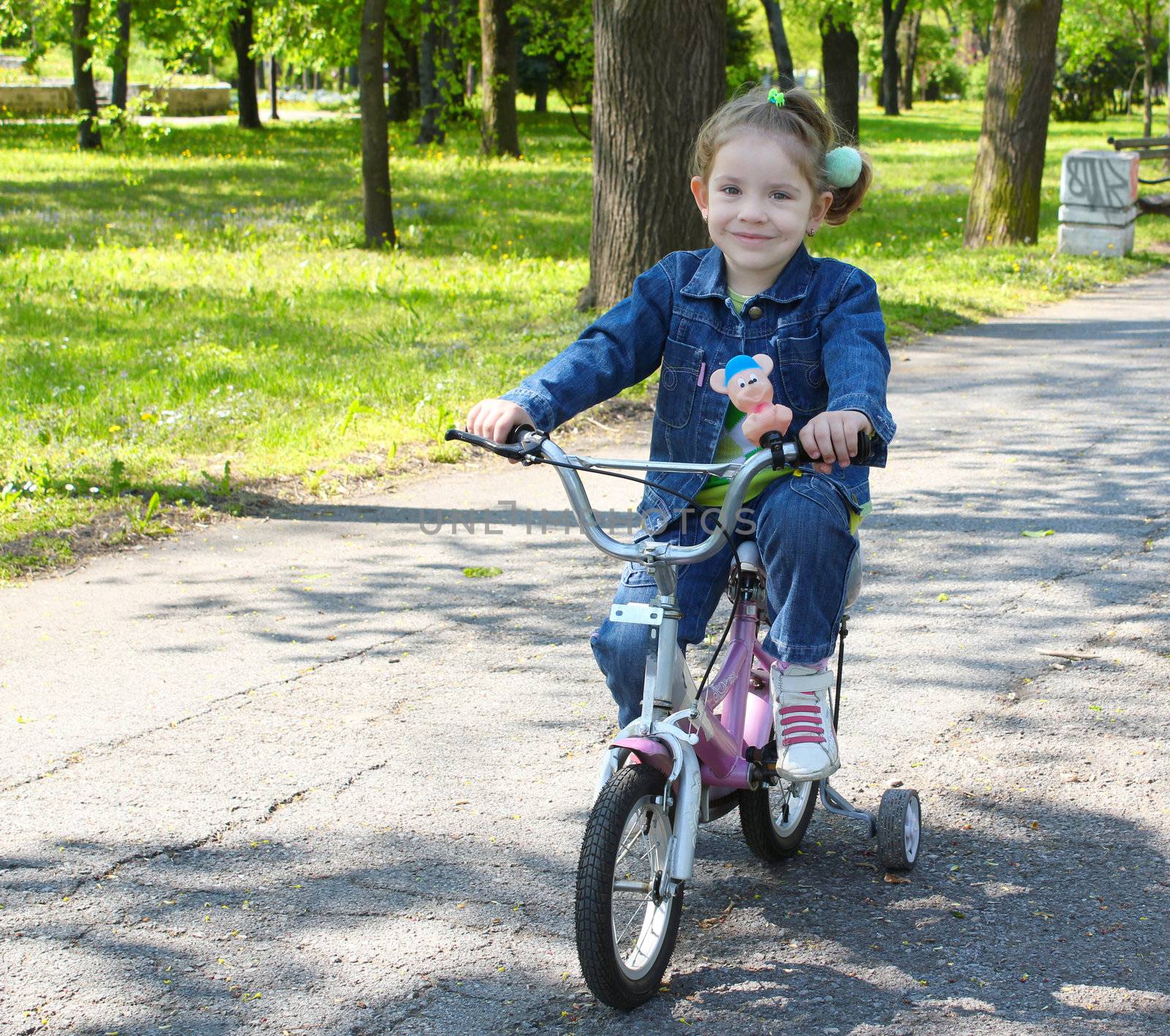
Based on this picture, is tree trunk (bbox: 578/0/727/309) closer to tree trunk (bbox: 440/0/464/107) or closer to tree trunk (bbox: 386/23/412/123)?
tree trunk (bbox: 440/0/464/107)

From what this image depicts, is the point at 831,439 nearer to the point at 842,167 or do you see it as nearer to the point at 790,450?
the point at 790,450

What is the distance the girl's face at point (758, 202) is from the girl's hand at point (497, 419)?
1.96 ft

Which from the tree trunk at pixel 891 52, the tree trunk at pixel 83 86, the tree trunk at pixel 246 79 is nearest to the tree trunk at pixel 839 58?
the tree trunk at pixel 83 86

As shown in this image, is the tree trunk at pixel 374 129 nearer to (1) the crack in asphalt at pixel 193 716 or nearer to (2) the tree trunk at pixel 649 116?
(2) the tree trunk at pixel 649 116

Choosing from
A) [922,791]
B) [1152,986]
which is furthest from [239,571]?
[1152,986]

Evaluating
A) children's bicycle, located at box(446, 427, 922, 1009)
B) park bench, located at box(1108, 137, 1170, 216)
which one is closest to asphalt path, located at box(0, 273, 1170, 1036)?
children's bicycle, located at box(446, 427, 922, 1009)

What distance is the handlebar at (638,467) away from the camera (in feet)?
8.12

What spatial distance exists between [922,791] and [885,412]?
1.46 meters

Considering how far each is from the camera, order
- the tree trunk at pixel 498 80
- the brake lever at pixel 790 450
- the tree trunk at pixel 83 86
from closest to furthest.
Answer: the brake lever at pixel 790 450, the tree trunk at pixel 498 80, the tree trunk at pixel 83 86

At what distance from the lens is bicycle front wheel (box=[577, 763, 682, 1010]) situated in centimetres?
251

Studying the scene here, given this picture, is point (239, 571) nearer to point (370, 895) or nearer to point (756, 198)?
point (370, 895)

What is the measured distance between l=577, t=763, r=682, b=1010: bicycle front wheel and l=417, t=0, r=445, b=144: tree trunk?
23.4 m

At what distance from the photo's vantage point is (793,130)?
2.81 meters

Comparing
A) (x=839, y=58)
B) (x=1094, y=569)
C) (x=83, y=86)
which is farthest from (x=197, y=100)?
(x=1094, y=569)
